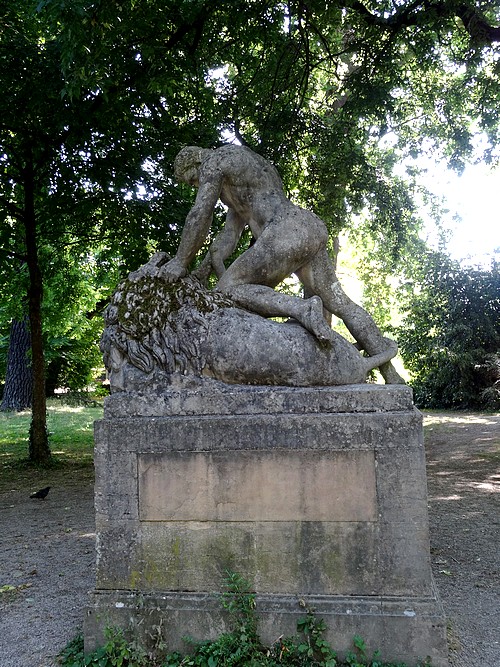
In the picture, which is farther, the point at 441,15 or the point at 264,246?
the point at 441,15

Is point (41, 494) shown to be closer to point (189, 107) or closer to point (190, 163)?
point (190, 163)

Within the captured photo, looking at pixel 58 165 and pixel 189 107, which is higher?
pixel 189 107

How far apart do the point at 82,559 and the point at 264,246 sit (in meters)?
3.77

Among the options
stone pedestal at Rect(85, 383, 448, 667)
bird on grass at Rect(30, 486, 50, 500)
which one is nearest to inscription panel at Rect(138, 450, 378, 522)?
stone pedestal at Rect(85, 383, 448, 667)

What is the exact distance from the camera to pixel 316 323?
3572mm

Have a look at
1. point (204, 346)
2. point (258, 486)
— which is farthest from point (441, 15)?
point (258, 486)

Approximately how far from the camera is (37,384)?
10.7 metres

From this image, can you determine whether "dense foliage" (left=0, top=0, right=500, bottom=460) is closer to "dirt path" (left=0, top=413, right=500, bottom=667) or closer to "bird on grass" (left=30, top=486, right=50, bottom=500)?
"bird on grass" (left=30, top=486, right=50, bottom=500)

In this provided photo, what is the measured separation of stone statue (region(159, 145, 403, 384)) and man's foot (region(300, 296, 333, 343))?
0.13 feet

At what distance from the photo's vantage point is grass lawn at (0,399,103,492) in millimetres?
10180

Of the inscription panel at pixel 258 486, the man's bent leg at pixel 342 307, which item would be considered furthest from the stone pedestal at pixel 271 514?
the man's bent leg at pixel 342 307

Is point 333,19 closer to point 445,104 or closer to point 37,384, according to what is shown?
point 445,104

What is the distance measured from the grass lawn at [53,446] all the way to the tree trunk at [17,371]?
538 millimetres

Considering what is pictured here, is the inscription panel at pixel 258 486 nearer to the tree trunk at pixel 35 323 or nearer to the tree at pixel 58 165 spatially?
the tree at pixel 58 165
